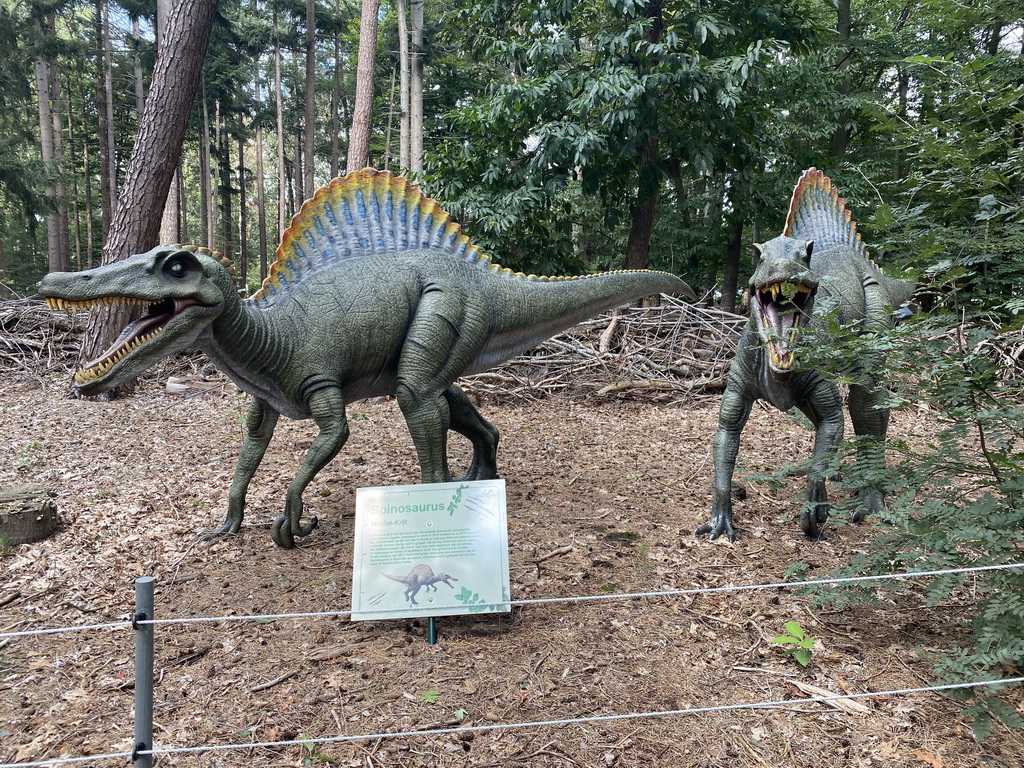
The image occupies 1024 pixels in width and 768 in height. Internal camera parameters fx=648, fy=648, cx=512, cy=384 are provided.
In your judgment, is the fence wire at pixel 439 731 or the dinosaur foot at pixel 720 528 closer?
the fence wire at pixel 439 731

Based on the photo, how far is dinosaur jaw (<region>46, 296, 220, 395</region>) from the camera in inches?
97.7

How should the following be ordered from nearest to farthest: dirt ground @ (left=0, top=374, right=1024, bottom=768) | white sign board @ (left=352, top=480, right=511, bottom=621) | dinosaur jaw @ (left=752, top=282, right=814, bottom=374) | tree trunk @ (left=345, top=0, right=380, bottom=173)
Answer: dirt ground @ (left=0, top=374, right=1024, bottom=768)
white sign board @ (left=352, top=480, right=511, bottom=621)
dinosaur jaw @ (left=752, top=282, right=814, bottom=374)
tree trunk @ (left=345, top=0, right=380, bottom=173)

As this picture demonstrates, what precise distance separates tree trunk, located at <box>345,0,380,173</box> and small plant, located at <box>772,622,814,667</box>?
863cm

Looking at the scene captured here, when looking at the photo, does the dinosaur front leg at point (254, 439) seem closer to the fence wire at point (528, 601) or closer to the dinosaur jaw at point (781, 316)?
the fence wire at point (528, 601)

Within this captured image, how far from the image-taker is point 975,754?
6.71 feet

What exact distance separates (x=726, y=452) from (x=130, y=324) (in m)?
2.91

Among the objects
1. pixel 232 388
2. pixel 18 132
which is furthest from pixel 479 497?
pixel 18 132

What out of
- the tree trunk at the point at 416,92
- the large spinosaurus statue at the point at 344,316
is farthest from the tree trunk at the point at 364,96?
the large spinosaurus statue at the point at 344,316

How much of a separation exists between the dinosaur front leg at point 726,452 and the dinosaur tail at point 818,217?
3.27ft

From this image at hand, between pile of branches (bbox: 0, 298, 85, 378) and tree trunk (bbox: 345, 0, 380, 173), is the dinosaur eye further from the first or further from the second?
tree trunk (bbox: 345, 0, 380, 173)

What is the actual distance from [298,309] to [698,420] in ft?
15.3

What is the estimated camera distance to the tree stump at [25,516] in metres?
3.52

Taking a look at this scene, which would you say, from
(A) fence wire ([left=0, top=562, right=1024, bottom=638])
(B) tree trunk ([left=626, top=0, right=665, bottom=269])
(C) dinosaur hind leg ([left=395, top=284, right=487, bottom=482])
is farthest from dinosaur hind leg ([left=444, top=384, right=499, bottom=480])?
(B) tree trunk ([left=626, top=0, right=665, bottom=269])

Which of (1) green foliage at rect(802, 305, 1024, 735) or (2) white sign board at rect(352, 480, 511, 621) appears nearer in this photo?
(1) green foliage at rect(802, 305, 1024, 735)
